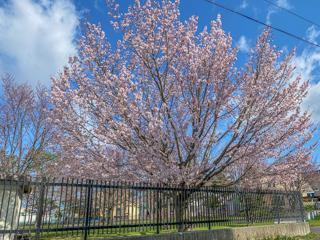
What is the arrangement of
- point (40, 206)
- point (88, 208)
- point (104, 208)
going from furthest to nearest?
point (104, 208) → point (88, 208) → point (40, 206)

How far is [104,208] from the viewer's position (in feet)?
25.8

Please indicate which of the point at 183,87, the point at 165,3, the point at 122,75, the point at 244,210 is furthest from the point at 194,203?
the point at 165,3

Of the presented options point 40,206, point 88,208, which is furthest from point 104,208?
point 40,206

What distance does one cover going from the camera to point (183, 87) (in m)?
10.3

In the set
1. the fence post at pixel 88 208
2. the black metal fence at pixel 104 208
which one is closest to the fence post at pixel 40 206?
the black metal fence at pixel 104 208

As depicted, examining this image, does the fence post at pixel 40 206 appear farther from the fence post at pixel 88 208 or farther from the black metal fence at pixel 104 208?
the fence post at pixel 88 208

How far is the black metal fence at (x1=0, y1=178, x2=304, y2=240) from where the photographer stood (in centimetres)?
684

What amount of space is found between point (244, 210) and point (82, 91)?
7772 mm

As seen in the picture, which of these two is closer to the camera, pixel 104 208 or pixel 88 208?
pixel 88 208

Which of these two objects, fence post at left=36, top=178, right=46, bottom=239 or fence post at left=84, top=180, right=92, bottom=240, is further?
fence post at left=84, top=180, right=92, bottom=240

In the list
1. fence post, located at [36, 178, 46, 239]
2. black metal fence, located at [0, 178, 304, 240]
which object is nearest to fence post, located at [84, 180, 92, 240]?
black metal fence, located at [0, 178, 304, 240]

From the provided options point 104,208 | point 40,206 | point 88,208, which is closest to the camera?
point 40,206

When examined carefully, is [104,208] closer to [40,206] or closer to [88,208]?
[88,208]

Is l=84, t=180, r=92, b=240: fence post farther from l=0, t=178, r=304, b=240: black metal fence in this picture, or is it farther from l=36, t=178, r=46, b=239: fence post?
l=36, t=178, r=46, b=239: fence post
